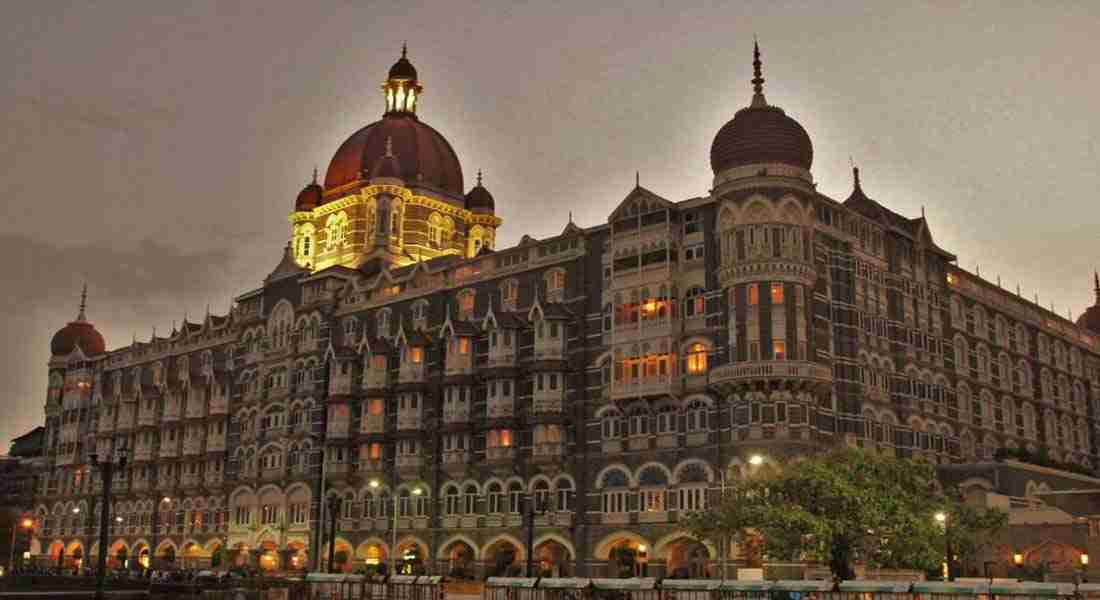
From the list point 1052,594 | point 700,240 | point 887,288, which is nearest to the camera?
point 1052,594

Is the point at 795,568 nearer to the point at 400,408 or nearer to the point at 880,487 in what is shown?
the point at 880,487

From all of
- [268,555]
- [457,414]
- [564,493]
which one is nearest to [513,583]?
[564,493]

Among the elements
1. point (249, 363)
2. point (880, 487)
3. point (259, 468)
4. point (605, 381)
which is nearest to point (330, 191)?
point (249, 363)

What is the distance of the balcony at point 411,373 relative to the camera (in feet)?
292

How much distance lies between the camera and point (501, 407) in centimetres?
8275

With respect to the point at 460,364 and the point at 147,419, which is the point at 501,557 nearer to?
the point at 460,364

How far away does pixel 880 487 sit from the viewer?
57.6 metres

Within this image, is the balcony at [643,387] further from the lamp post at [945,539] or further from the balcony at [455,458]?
the lamp post at [945,539]

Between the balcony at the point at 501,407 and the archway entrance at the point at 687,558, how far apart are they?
50.4ft

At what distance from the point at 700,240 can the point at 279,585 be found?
105ft

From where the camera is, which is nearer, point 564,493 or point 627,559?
point 627,559

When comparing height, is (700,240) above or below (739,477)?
above

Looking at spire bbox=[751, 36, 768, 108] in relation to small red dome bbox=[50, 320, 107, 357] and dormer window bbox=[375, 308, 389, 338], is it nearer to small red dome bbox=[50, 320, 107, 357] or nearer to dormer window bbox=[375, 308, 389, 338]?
dormer window bbox=[375, 308, 389, 338]

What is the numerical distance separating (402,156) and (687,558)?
53.0m
